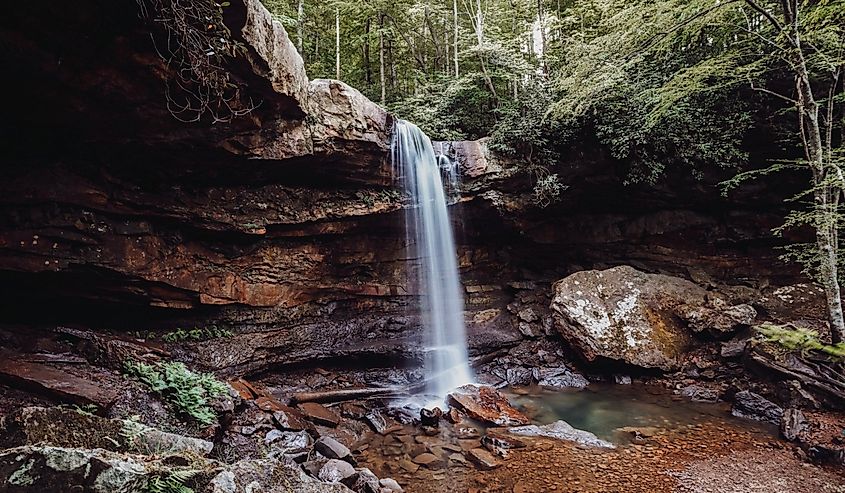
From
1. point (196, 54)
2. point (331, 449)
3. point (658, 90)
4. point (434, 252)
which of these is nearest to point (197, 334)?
point (331, 449)

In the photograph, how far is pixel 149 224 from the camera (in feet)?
22.5

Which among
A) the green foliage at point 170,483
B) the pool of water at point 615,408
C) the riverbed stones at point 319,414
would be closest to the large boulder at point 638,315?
the pool of water at point 615,408

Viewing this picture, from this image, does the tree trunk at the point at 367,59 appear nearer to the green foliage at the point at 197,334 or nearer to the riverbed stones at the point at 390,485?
the green foliage at the point at 197,334

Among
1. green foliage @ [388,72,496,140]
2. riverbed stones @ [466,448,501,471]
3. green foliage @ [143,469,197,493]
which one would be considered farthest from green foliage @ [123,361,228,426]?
green foliage @ [388,72,496,140]

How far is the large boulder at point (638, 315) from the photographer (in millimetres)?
7957

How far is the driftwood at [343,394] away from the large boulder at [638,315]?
12.0 feet

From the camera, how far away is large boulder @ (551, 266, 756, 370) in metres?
7.96

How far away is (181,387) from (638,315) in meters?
7.87

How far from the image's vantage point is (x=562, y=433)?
5.76 meters

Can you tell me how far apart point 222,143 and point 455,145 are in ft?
15.4

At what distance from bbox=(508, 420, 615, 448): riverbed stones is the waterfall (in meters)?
2.07

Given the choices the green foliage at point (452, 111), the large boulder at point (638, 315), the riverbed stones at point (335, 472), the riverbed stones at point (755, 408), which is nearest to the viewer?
the riverbed stones at point (335, 472)

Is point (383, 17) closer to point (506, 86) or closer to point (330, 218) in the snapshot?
point (506, 86)

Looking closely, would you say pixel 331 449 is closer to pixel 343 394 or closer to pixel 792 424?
pixel 343 394
